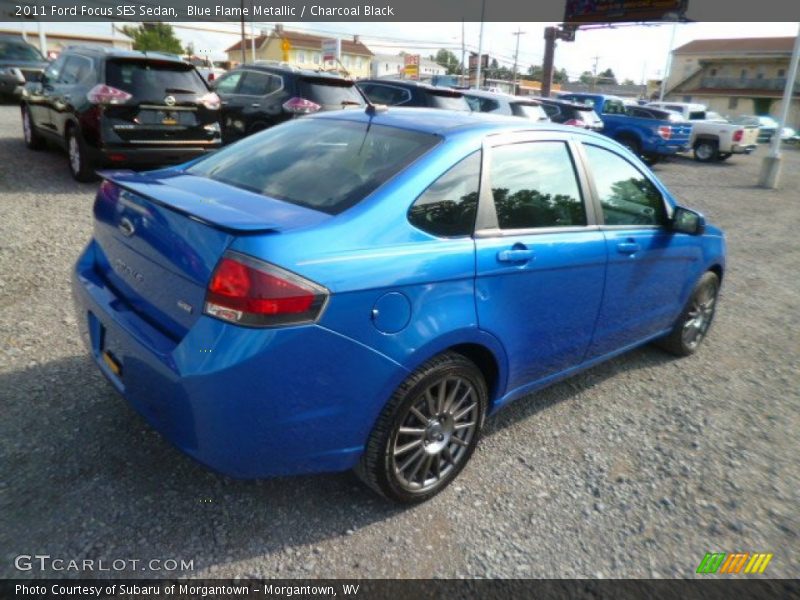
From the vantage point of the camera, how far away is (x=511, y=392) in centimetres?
301

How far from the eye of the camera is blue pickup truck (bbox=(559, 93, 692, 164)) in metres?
17.5

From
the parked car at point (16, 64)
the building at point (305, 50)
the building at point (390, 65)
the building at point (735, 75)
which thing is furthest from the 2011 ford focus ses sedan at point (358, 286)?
the building at point (390, 65)

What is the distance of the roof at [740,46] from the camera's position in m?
54.4

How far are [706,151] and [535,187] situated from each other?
21.3 metres

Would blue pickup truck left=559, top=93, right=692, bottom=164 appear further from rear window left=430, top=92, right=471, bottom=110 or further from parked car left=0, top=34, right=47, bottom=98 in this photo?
parked car left=0, top=34, right=47, bottom=98

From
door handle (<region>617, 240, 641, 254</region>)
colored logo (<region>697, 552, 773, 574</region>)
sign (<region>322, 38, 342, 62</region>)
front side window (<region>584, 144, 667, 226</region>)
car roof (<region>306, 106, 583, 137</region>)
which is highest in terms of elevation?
sign (<region>322, 38, 342, 62</region>)

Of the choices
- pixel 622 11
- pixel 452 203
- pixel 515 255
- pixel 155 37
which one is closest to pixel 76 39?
pixel 155 37

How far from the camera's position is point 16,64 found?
1684cm

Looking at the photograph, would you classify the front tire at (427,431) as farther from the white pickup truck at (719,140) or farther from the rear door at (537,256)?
the white pickup truck at (719,140)

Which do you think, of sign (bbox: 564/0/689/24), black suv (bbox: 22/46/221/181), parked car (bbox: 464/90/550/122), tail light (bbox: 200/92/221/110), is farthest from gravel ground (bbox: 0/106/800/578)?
sign (bbox: 564/0/689/24)

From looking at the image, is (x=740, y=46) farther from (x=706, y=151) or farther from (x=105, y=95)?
(x=105, y=95)

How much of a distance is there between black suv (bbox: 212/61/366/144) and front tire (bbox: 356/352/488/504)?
7.46 m

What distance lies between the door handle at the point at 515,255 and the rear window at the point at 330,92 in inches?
294

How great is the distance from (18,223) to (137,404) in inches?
183
